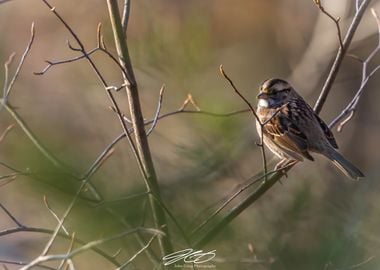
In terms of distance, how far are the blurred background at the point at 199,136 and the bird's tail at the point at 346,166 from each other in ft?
0.40

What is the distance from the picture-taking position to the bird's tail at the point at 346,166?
14.3 feet

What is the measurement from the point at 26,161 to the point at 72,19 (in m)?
6.60

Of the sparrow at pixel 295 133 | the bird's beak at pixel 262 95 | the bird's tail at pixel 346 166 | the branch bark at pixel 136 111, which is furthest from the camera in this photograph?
the bird's beak at pixel 262 95

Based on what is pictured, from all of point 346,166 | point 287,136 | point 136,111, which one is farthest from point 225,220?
point 287,136

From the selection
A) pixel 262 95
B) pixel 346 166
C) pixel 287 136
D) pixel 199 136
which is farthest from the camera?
pixel 199 136

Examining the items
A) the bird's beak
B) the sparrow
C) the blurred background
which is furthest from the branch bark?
the bird's beak

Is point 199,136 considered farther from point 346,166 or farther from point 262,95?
point 346,166

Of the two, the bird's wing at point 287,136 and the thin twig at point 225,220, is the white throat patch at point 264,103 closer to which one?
the bird's wing at point 287,136

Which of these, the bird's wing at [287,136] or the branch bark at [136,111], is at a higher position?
the branch bark at [136,111]

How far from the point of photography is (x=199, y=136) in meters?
5.00

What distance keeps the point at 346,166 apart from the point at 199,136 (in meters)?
0.91

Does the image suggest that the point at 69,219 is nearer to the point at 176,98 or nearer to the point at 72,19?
the point at 176,98

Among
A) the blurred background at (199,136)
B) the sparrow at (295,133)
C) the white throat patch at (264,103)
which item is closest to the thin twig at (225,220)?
the blurred background at (199,136)

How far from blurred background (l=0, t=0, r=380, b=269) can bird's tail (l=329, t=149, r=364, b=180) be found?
122mm
